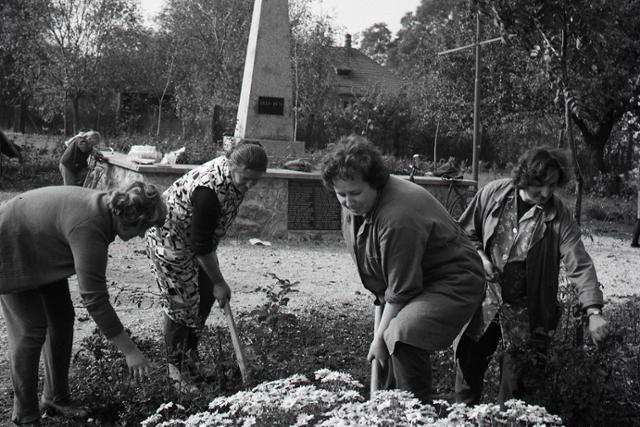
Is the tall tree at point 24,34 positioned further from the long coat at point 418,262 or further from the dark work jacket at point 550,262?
the long coat at point 418,262

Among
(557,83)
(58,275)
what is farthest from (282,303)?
(557,83)

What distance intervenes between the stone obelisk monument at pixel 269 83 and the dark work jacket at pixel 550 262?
8.69 m

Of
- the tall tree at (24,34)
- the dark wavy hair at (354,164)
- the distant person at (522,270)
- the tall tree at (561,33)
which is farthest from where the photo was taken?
the tall tree at (24,34)

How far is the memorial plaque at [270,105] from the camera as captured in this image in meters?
12.2

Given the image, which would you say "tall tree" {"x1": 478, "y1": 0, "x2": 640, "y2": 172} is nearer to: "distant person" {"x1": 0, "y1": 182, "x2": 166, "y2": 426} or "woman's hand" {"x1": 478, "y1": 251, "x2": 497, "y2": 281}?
"woman's hand" {"x1": 478, "y1": 251, "x2": 497, "y2": 281}

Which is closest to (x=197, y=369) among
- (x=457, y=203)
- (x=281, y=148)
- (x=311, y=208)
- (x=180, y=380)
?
Result: (x=180, y=380)

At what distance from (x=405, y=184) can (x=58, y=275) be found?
1.56 m

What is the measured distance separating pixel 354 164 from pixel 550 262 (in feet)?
3.76

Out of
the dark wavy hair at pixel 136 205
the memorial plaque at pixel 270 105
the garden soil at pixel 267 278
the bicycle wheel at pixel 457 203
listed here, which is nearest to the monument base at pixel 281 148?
the memorial plaque at pixel 270 105

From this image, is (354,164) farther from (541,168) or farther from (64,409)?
(64,409)

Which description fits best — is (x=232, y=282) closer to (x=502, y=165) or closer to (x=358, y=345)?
(x=358, y=345)

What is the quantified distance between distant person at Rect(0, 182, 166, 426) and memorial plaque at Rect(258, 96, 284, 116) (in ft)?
28.8

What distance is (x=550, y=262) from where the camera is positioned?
3.25 meters

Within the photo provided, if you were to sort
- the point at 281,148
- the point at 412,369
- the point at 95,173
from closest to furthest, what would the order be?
the point at 412,369, the point at 281,148, the point at 95,173
